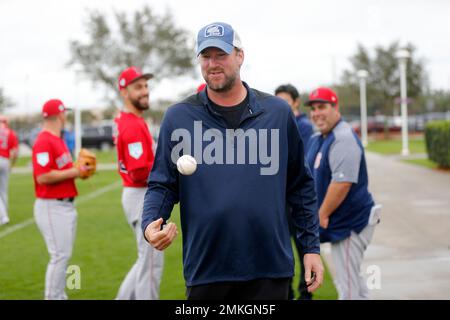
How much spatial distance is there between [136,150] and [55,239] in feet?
3.94

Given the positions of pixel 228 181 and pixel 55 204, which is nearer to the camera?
pixel 228 181

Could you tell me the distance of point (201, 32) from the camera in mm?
3521

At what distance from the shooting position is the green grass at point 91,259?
7.38 m

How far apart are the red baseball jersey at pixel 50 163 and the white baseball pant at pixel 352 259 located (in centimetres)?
263

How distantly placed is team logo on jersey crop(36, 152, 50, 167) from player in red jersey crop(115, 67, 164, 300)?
2.28 feet

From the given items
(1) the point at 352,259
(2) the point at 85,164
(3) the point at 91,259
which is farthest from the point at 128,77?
(3) the point at 91,259

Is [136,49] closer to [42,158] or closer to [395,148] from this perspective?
[395,148]

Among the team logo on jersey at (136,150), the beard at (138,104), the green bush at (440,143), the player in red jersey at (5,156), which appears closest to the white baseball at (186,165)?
the team logo on jersey at (136,150)

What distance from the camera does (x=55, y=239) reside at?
20.9 ft

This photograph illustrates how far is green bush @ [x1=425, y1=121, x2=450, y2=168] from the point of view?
20.1 meters

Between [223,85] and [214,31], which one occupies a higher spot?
[214,31]

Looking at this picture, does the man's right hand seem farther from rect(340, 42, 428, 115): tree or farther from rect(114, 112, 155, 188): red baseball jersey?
rect(340, 42, 428, 115): tree

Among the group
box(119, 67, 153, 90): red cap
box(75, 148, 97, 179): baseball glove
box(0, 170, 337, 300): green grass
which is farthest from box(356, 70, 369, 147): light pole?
box(119, 67, 153, 90): red cap
